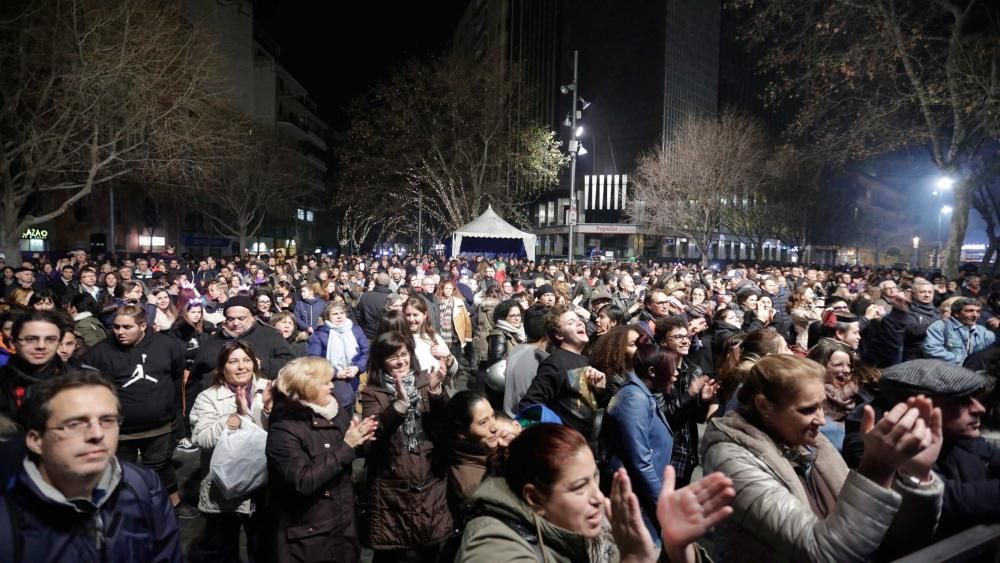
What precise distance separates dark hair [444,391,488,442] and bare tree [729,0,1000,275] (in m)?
16.9

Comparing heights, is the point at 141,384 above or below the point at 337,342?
below

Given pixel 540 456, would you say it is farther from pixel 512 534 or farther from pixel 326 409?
pixel 326 409

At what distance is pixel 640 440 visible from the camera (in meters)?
3.10

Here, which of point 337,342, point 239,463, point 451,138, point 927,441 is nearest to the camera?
point 927,441

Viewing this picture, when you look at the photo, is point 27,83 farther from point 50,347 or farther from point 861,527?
point 861,527

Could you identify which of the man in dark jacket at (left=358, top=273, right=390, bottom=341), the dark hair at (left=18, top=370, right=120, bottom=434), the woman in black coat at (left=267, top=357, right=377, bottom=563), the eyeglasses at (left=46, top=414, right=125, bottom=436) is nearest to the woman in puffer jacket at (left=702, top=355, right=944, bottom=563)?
the woman in black coat at (left=267, top=357, right=377, bottom=563)

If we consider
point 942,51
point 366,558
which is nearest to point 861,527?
point 366,558

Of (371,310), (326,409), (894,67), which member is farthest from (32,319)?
(894,67)

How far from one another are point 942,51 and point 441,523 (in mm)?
Result: 20723

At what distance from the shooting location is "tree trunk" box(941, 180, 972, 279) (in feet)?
57.7

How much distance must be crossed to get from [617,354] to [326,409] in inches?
70.5

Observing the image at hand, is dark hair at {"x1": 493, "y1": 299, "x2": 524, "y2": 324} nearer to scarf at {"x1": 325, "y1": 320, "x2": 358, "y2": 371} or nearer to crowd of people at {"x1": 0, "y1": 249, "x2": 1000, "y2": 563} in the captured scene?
crowd of people at {"x1": 0, "y1": 249, "x2": 1000, "y2": 563}

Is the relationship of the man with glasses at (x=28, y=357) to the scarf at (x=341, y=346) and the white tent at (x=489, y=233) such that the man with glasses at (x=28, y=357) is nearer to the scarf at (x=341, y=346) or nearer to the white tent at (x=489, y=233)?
the scarf at (x=341, y=346)

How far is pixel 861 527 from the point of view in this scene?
164 centimetres
